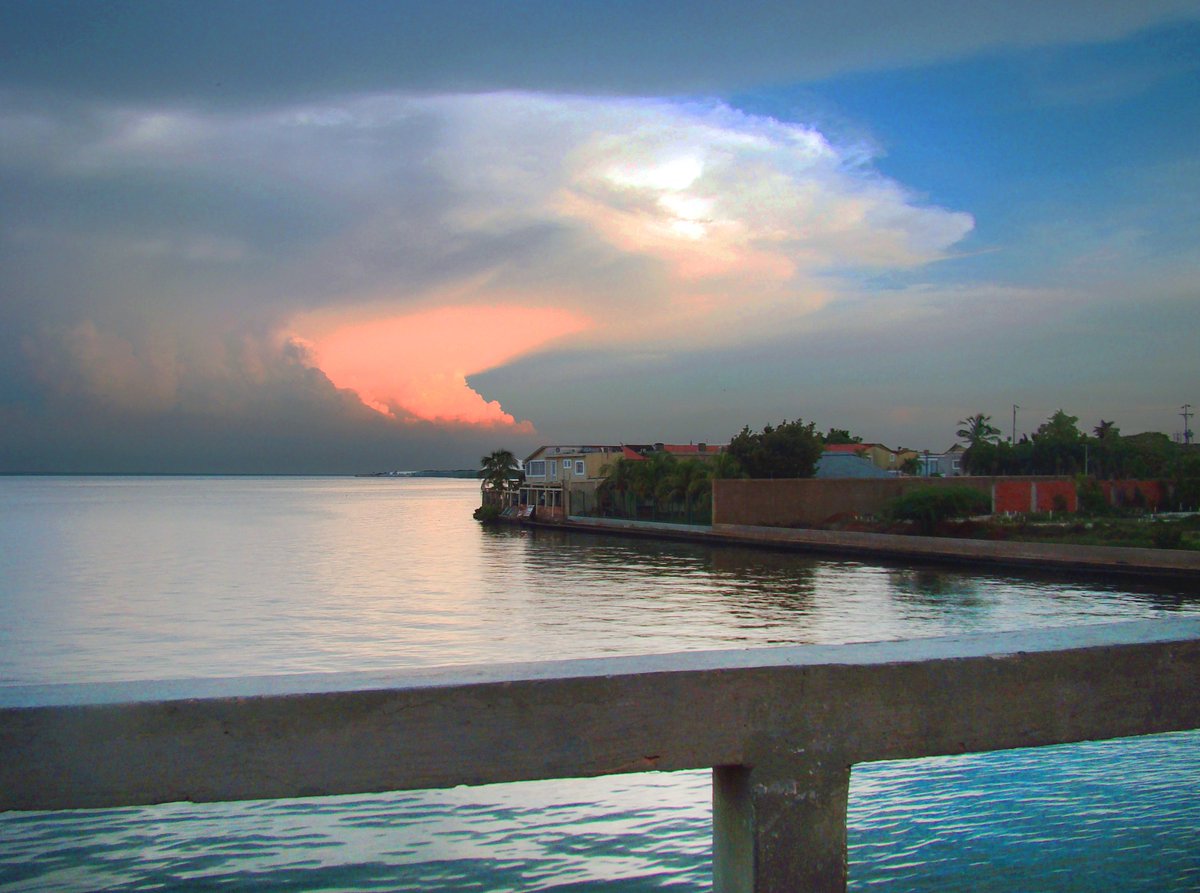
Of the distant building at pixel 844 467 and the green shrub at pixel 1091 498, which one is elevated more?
the distant building at pixel 844 467

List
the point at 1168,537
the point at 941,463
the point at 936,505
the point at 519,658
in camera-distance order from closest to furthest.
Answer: the point at 519,658, the point at 1168,537, the point at 936,505, the point at 941,463

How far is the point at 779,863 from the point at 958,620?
24.7 m

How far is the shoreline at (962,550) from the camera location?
28.5 meters

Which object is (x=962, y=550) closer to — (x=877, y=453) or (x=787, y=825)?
(x=787, y=825)

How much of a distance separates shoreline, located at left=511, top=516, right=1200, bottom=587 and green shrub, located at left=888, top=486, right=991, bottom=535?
90.0 inches

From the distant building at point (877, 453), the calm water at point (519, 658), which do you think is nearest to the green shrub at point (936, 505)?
the calm water at point (519, 658)

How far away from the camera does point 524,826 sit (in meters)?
4.77

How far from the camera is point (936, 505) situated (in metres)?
40.0

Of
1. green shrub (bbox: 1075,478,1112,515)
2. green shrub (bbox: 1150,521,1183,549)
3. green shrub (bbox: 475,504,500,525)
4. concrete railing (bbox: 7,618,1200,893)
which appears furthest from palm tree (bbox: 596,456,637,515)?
concrete railing (bbox: 7,618,1200,893)

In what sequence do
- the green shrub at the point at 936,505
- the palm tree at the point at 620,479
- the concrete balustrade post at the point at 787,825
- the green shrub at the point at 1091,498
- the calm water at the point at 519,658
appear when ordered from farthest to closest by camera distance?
the palm tree at the point at 620,479
the green shrub at the point at 1091,498
the green shrub at the point at 936,505
the calm water at the point at 519,658
the concrete balustrade post at the point at 787,825

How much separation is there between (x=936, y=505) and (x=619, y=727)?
4026 centimetres

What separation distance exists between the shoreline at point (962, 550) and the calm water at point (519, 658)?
0.88 m

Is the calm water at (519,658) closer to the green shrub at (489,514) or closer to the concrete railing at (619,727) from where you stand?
the concrete railing at (619,727)

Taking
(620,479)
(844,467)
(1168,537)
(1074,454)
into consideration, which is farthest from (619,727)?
(1074,454)
